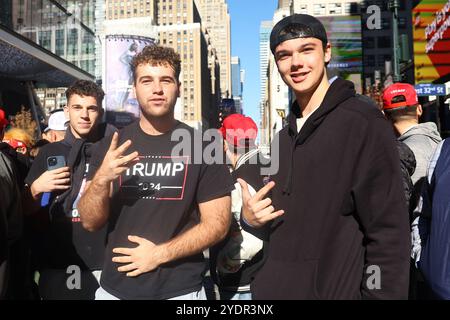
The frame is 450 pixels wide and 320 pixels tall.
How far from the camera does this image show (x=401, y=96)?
12.1 feet

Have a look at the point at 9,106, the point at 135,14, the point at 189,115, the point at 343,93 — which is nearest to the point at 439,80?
the point at 343,93

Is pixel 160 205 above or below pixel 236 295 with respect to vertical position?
above

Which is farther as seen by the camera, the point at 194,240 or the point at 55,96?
the point at 55,96

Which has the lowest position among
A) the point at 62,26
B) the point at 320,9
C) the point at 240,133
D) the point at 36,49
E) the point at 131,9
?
the point at 240,133

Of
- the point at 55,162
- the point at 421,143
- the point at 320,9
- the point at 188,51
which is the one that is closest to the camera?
the point at 55,162

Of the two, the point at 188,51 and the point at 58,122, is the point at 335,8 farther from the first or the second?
the point at 58,122

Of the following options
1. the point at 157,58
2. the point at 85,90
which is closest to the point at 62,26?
the point at 85,90

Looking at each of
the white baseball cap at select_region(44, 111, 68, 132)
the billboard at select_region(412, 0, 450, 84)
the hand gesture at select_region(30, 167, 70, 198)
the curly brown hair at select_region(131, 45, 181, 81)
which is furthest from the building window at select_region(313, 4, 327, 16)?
the hand gesture at select_region(30, 167, 70, 198)

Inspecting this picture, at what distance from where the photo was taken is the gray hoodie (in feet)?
11.1

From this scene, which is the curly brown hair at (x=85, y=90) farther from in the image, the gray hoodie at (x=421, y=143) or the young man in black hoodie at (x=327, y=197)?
the gray hoodie at (x=421, y=143)

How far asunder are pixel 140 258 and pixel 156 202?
361 mm

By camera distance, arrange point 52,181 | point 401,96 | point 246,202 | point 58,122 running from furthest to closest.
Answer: point 58,122, point 401,96, point 52,181, point 246,202

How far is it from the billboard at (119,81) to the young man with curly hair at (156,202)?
19.7 m
